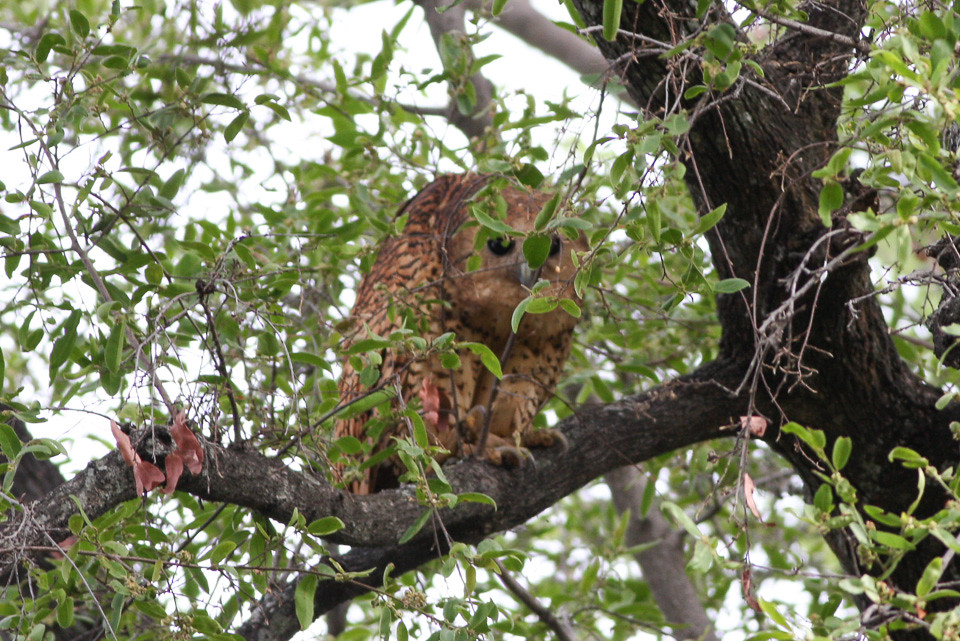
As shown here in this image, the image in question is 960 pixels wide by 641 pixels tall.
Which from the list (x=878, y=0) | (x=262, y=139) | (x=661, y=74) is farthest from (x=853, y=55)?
(x=262, y=139)

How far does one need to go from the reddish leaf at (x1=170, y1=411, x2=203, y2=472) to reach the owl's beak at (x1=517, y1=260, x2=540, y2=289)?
4.79 feet

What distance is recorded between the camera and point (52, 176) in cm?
227

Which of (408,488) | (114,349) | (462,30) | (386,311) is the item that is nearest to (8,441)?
(114,349)

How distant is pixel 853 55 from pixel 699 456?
2.12m

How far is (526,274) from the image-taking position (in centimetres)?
352

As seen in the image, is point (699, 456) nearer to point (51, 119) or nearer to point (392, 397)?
point (392, 397)

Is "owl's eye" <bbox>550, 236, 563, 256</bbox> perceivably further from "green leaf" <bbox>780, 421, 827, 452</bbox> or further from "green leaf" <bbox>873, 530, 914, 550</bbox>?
"green leaf" <bbox>873, 530, 914, 550</bbox>

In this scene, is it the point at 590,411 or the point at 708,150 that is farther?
the point at 590,411

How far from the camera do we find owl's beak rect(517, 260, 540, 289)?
343cm

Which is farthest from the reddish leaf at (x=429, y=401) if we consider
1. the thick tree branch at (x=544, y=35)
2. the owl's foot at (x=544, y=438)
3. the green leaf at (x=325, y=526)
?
the thick tree branch at (x=544, y=35)

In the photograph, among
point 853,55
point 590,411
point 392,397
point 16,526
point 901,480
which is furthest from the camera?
A: point 590,411

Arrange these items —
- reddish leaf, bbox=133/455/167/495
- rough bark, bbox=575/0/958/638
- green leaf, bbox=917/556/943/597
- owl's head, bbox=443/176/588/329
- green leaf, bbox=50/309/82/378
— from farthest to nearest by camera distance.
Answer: owl's head, bbox=443/176/588/329 < rough bark, bbox=575/0/958/638 < green leaf, bbox=50/309/82/378 < reddish leaf, bbox=133/455/167/495 < green leaf, bbox=917/556/943/597

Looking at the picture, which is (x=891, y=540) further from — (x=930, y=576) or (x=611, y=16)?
(x=611, y=16)

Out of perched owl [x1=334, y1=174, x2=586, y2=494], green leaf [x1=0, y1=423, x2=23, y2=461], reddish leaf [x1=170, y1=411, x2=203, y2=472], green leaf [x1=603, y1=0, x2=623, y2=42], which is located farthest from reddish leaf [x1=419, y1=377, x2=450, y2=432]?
green leaf [x1=603, y1=0, x2=623, y2=42]
